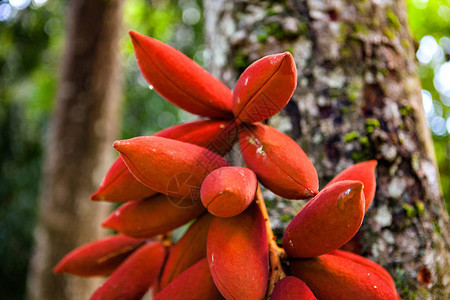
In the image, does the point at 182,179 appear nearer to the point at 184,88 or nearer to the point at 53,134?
the point at 184,88

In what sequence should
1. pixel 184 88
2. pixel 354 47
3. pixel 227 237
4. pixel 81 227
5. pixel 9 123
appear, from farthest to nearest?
pixel 9 123
pixel 81 227
pixel 354 47
pixel 184 88
pixel 227 237

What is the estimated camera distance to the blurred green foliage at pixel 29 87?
3.95 m

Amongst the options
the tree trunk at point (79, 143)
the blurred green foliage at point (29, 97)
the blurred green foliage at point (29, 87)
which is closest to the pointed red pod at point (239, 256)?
the tree trunk at point (79, 143)

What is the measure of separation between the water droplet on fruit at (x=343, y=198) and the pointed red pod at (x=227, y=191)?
0.34 ft

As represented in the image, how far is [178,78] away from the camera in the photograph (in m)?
0.57

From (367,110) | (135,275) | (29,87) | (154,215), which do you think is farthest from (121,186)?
(29,87)

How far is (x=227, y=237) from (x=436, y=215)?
1.59 ft

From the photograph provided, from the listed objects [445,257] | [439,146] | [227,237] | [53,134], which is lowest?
[439,146]

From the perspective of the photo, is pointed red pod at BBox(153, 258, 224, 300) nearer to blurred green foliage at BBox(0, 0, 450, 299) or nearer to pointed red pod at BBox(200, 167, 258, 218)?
pointed red pod at BBox(200, 167, 258, 218)

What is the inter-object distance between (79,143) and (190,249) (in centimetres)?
208

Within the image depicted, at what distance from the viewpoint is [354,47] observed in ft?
2.68

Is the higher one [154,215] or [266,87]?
[266,87]

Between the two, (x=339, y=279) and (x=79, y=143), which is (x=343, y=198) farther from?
(x=79, y=143)

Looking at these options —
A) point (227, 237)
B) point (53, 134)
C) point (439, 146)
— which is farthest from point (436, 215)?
point (439, 146)
